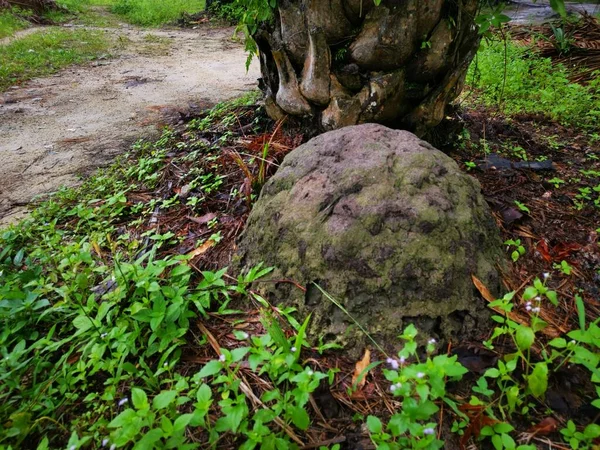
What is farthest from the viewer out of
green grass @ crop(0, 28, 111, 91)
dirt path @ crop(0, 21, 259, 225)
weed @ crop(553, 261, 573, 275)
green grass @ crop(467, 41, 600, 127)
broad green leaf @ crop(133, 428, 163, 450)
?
green grass @ crop(0, 28, 111, 91)

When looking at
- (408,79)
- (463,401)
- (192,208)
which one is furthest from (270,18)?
(463,401)

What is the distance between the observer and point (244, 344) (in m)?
1.45

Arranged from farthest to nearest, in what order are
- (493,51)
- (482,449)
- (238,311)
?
(493,51)
(238,311)
(482,449)

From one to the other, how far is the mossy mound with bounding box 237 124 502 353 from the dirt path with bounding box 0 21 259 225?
1.98m

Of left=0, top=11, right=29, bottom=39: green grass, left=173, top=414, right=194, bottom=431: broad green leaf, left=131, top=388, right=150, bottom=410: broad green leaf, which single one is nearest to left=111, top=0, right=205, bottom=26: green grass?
left=0, top=11, right=29, bottom=39: green grass

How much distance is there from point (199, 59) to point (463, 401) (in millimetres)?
6633

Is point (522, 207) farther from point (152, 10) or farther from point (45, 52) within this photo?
point (152, 10)

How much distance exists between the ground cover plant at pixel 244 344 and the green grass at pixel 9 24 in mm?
8027

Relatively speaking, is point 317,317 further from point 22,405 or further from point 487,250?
point 22,405

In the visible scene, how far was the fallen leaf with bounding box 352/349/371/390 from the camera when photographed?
1.26m

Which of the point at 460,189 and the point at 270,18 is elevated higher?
the point at 270,18

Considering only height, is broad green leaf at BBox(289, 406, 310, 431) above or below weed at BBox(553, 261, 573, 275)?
below

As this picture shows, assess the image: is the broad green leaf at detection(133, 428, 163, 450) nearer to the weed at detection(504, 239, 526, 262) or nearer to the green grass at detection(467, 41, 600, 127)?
the weed at detection(504, 239, 526, 262)

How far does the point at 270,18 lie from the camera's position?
89.0 inches
